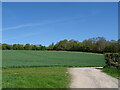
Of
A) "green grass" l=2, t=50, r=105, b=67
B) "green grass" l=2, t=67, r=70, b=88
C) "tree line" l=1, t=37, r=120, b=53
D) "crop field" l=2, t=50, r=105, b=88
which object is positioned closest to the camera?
"green grass" l=2, t=67, r=70, b=88

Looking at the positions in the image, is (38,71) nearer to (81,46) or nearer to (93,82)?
(93,82)

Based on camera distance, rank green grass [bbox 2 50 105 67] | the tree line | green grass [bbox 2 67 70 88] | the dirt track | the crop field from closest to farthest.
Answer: green grass [bbox 2 67 70 88] → the crop field → the dirt track → green grass [bbox 2 50 105 67] → the tree line

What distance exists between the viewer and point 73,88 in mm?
8430

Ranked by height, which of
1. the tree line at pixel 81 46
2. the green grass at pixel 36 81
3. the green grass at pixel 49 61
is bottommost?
the green grass at pixel 49 61

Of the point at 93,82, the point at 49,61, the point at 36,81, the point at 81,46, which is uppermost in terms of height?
the point at 81,46

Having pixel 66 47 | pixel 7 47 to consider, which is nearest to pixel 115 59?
pixel 66 47

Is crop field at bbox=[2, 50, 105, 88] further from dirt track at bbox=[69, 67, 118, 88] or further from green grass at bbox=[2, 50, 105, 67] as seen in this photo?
dirt track at bbox=[69, 67, 118, 88]

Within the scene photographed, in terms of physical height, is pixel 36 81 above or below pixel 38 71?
above

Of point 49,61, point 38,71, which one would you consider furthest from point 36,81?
point 49,61

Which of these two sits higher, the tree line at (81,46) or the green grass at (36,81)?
the tree line at (81,46)

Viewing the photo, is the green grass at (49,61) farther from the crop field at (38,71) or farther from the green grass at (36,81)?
the green grass at (36,81)

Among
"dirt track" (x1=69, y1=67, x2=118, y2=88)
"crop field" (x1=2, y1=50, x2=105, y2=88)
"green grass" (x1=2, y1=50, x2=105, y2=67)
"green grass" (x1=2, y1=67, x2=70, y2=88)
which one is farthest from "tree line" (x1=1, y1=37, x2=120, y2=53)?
"green grass" (x1=2, y1=67, x2=70, y2=88)

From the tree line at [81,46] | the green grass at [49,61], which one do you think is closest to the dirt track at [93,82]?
the green grass at [49,61]

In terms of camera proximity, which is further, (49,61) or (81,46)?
(81,46)
